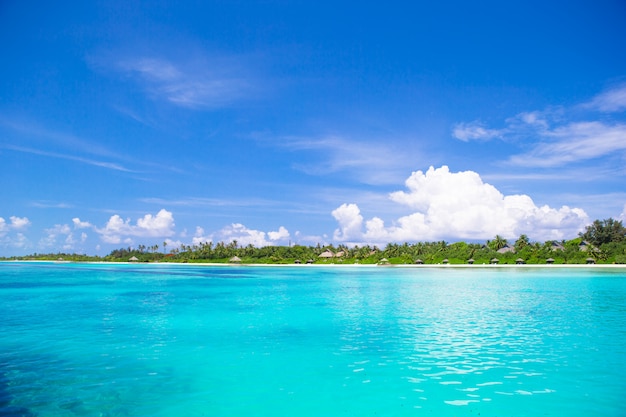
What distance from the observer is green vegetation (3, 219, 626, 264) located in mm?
105750

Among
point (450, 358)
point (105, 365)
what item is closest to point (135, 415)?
point (105, 365)

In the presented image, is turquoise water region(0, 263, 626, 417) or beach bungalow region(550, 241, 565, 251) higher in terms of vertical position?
beach bungalow region(550, 241, 565, 251)

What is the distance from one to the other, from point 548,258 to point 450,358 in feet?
357

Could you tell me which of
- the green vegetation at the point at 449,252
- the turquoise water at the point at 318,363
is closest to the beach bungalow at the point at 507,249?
the green vegetation at the point at 449,252

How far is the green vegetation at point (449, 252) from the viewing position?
10575 cm

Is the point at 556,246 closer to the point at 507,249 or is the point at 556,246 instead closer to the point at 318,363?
the point at 507,249

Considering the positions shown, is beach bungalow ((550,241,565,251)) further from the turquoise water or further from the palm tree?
the turquoise water

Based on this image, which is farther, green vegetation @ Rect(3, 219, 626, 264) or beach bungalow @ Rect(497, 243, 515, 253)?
beach bungalow @ Rect(497, 243, 515, 253)

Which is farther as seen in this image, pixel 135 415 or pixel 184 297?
pixel 184 297

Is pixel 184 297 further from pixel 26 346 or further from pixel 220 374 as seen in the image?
pixel 220 374

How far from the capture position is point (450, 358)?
15.9 metres

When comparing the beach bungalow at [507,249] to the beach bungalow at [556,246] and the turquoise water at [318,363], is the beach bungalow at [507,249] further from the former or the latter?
the turquoise water at [318,363]

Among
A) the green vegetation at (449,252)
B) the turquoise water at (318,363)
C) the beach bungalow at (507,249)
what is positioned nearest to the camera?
the turquoise water at (318,363)

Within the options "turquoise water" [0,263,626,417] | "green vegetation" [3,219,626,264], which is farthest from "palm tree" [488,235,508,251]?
"turquoise water" [0,263,626,417]
